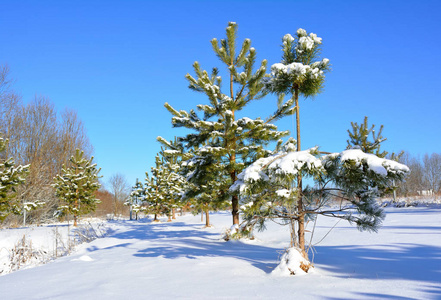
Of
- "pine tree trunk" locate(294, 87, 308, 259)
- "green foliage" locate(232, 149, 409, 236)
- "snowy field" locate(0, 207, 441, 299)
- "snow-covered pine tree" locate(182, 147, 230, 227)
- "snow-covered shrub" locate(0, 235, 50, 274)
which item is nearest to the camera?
"snowy field" locate(0, 207, 441, 299)

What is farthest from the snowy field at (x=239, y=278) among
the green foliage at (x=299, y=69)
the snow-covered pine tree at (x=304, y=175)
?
the green foliage at (x=299, y=69)

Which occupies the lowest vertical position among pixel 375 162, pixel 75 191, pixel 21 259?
pixel 21 259

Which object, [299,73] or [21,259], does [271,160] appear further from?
[21,259]

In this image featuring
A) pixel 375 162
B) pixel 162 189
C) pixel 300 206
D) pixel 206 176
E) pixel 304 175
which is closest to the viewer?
pixel 375 162

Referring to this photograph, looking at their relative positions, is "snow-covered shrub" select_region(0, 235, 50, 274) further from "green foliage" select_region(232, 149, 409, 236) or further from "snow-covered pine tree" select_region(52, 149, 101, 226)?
"snow-covered pine tree" select_region(52, 149, 101, 226)

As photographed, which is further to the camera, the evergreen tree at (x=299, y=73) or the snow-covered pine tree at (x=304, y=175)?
the evergreen tree at (x=299, y=73)

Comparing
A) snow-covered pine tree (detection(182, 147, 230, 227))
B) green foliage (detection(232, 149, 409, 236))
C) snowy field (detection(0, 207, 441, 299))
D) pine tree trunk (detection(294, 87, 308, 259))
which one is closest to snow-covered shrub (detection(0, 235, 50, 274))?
snowy field (detection(0, 207, 441, 299))

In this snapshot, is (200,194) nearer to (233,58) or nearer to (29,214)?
(233,58)

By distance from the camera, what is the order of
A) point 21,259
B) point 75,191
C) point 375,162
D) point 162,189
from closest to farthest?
1. point 375,162
2. point 21,259
3. point 75,191
4. point 162,189

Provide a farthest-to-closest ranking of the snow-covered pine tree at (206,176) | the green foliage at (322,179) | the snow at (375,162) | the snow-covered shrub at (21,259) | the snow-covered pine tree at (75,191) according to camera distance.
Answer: the snow-covered pine tree at (75,191)
the snow-covered pine tree at (206,176)
the snow-covered shrub at (21,259)
the green foliage at (322,179)
the snow at (375,162)

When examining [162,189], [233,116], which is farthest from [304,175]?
[162,189]

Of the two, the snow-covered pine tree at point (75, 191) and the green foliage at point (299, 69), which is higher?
the green foliage at point (299, 69)

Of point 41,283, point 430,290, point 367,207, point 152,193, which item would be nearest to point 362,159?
point 367,207

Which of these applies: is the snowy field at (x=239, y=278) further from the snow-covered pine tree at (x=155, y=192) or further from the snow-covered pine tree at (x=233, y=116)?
the snow-covered pine tree at (x=155, y=192)
